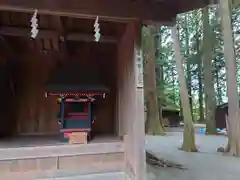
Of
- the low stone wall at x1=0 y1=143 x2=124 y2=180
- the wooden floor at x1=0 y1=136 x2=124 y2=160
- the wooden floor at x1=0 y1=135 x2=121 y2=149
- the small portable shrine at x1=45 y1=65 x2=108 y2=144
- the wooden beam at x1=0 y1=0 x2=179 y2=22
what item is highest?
the wooden beam at x1=0 y1=0 x2=179 y2=22

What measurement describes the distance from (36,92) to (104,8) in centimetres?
216

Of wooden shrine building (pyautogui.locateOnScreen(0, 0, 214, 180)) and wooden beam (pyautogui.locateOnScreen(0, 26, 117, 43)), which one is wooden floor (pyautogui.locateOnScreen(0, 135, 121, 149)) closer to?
wooden shrine building (pyautogui.locateOnScreen(0, 0, 214, 180))

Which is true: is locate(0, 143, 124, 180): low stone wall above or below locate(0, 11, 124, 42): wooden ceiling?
below

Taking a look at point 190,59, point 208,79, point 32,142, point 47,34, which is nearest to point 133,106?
point 32,142

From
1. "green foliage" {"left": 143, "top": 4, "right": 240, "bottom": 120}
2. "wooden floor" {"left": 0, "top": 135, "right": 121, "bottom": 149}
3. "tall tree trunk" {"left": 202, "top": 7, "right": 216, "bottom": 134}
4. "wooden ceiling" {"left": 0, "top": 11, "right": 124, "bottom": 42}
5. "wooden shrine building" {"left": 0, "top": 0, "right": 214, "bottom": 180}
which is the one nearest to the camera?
"wooden shrine building" {"left": 0, "top": 0, "right": 214, "bottom": 180}

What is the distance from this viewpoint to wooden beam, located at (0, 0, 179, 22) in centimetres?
214

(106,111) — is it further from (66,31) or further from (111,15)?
(111,15)

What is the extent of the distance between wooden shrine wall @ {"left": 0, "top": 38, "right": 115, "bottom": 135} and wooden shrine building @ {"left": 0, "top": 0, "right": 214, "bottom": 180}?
0.05 feet

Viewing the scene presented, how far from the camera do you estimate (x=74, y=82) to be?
3.07 meters

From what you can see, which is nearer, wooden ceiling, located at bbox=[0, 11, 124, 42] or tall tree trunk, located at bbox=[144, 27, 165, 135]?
wooden ceiling, located at bbox=[0, 11, 124, 42]

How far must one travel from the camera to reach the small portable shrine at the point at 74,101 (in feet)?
9.50

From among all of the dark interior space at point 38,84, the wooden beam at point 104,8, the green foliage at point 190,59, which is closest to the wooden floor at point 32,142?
the dark interior space at point 38,84

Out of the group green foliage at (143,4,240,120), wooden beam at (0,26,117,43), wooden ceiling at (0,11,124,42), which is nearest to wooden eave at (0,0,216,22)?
wooden ceiling at (0,11,124,42)

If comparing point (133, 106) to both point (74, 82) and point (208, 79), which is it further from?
point (208, 79)
